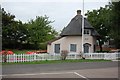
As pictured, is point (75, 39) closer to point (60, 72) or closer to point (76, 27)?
point (76, 27)

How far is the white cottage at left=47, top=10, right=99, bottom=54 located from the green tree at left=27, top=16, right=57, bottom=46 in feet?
58.1

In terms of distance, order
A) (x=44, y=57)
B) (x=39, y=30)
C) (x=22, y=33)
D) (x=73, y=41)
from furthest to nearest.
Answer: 1. (x=39, y=30)
2. (x=22, y=33)
3. (x=73, y=41)
4. (x=44, y=57)

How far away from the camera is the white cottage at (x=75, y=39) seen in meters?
45.2

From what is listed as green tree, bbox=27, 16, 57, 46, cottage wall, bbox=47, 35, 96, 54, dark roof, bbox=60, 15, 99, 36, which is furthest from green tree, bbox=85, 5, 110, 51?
green tree, bbox=27, 16, 57, 46

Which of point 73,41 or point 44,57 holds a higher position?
point 73,41

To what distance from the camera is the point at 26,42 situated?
64625 mm

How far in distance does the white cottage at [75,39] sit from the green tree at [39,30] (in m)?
17.7

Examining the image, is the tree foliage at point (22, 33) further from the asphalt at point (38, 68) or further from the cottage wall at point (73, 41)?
the asphalt at point (38, 68)

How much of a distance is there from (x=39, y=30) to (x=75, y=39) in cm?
2277

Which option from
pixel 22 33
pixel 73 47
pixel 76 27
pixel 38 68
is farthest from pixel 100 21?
pixel 38 68

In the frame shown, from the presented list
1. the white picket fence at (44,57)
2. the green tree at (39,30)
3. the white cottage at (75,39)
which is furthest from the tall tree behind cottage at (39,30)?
the white picket fence at (44,57)

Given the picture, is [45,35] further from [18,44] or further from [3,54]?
[3,54]

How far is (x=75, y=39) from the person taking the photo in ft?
149

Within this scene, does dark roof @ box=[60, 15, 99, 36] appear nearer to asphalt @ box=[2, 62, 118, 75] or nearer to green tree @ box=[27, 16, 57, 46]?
green tree @ box=[27, 16, 57, 46]
